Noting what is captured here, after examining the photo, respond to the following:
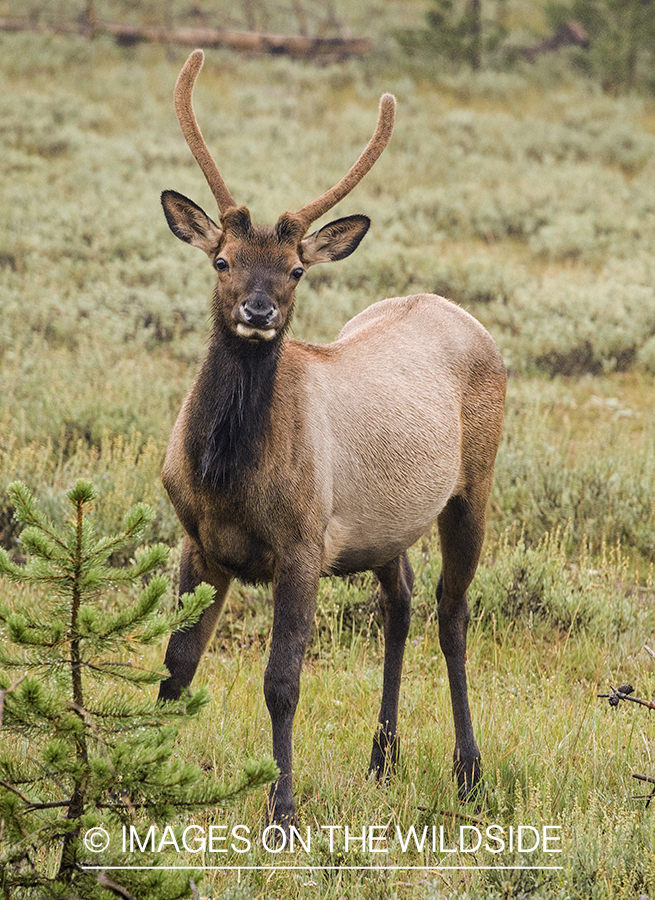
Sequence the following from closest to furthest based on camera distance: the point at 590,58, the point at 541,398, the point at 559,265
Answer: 1. the point at 541,398
2. the point at 559,265
3. the point at 590,58

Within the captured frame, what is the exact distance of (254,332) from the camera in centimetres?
355

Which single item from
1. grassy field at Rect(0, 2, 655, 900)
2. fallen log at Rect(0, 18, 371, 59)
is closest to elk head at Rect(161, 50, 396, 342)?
grassy field at Rect(0, 2, 655, 900)

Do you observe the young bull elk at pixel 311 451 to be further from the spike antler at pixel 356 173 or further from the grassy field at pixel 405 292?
the grassy field at pixel 405 292

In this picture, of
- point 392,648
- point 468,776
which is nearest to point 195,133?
point 392,648

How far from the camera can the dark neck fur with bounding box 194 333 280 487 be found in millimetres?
3619

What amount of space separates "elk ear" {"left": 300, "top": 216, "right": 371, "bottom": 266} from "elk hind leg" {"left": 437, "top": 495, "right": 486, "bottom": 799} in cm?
146

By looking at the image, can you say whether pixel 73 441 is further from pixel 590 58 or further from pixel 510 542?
pixel 590 58

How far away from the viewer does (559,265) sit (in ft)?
48.8

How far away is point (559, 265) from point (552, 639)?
10455 mm

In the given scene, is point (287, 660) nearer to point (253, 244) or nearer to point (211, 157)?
point (253, 244)

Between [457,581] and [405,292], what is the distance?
8.61 m

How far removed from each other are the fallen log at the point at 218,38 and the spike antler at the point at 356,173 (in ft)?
77.3

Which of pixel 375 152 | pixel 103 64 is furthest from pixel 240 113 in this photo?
pixel 375 152

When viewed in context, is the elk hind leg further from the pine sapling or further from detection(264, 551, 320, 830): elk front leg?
the pine sapling
